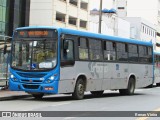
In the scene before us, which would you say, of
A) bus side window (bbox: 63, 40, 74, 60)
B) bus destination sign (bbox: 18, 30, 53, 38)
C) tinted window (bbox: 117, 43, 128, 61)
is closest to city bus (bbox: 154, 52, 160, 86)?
tinted window (bbox: 117, 43, 128, 61)

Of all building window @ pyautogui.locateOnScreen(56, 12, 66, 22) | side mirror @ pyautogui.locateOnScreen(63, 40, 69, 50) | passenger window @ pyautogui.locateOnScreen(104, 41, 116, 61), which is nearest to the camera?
side mirror @ pyautogui.locateOnScreen(63, 40, 69, 50)

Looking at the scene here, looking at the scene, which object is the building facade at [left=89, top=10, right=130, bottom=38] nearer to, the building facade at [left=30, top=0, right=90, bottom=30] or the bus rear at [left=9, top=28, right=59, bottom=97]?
the building facade at [left=30, top=0, right=90, bottom=30]

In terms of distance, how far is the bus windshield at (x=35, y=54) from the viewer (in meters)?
18.2

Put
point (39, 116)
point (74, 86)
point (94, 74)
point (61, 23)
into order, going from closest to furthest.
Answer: point (39, 116) < point (74, 86) < point (94, 74) < point (61, 23)

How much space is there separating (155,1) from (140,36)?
23.3 m

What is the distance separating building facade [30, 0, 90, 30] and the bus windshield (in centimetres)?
4092

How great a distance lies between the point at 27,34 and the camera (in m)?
18.8

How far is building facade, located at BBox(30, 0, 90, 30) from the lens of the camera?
60250mm

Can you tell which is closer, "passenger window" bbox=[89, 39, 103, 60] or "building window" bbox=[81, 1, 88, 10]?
"passenger window" bbox=[89, 39, 103, 60]

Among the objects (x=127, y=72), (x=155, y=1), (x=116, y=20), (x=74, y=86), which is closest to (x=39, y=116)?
(x=74, y=86)

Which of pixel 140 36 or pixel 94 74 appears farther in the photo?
pixel 140 36

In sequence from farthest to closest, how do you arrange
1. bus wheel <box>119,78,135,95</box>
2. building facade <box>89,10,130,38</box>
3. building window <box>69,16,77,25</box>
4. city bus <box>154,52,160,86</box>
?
building facade <box>89,10,130,38</box>
building window <box>69,16,77,25</box>
city bus <box>154,52,160,86</box>
bus wheel <box>119,78,135,95</box>

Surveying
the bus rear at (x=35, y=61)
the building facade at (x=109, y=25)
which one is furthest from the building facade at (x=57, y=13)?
the bus rear at (x=35, y=61)

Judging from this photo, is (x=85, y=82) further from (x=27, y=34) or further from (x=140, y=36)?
(x=140, y=36)
